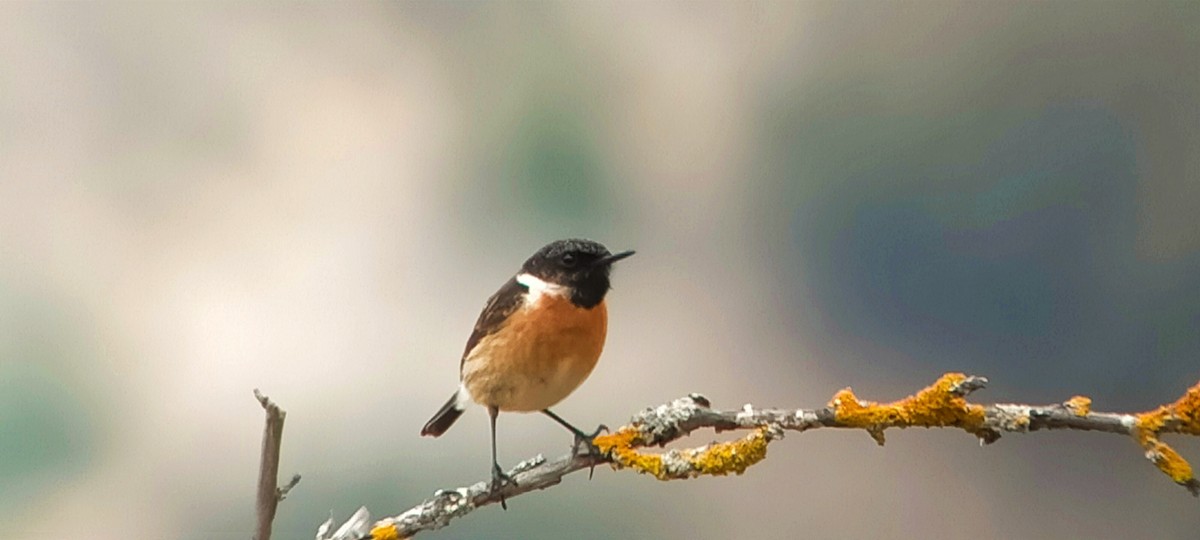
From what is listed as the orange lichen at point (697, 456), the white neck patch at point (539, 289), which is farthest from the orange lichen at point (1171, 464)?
the white neck patch at point (539, 289)

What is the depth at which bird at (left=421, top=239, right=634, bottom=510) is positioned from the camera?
3.44ft

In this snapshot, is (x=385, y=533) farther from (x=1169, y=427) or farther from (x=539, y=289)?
(x=1169, y=427)

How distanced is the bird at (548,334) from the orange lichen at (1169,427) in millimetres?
497

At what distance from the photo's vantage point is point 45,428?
157cm

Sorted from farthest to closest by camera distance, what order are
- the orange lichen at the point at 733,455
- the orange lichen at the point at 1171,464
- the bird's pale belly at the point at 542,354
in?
the bird's pale belly at the point at 542,354, the orange lichen at the point at 733,455, the orange lichen at the point at 1171,464

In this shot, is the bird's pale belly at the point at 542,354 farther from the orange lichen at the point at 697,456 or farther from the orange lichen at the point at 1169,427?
the orange lichen at the point at 1169,427

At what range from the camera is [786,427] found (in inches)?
36.1

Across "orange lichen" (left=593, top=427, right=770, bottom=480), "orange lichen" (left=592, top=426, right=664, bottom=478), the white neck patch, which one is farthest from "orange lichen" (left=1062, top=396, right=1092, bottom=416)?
the white neck patch

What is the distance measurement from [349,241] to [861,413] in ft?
3.24

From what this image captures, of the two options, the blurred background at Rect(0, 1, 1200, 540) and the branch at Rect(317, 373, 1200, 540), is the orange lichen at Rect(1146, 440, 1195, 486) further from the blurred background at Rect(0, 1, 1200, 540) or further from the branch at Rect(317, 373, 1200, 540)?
the blurred background at Rect(0, 1, 1200, 540)

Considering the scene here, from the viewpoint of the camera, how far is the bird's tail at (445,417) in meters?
1.22

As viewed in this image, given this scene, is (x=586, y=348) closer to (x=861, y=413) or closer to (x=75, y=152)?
(x=861, y=413)

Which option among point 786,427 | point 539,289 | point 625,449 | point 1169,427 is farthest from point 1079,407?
point 539,289

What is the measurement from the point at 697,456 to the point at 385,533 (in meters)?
0.31
